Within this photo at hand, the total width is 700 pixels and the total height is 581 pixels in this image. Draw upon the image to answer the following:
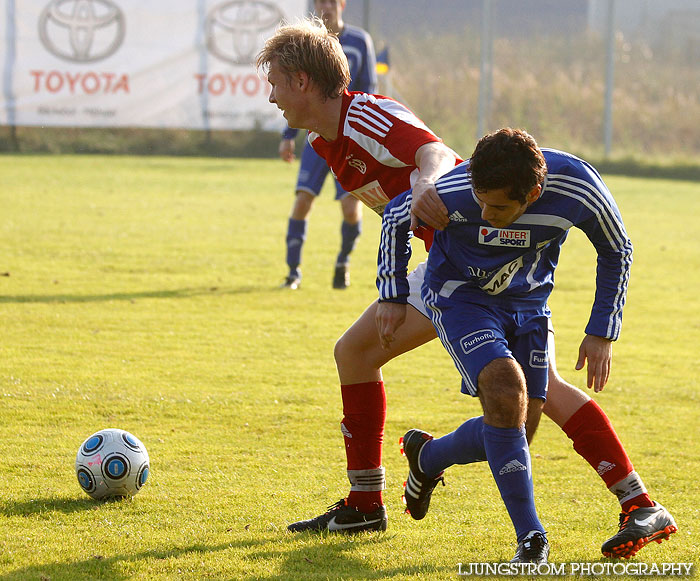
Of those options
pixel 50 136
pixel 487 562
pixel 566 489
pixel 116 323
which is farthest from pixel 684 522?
pixel 50 136

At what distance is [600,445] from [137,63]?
22513mm

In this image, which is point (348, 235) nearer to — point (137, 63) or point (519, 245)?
point (519, 245)

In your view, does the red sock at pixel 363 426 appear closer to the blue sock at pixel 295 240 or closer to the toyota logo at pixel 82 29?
the blue sock at pixel 295 240

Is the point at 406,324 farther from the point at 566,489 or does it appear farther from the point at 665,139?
the point at 665,139

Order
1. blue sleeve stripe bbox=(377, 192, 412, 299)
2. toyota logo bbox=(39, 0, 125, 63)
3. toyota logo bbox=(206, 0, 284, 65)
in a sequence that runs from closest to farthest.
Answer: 1. blue sleeve stripe bbox=(377, 192, 412, 299)
2. toyota logo bbox=(39, 0, 125, 63)
3. toyota logo bbox=(206, 0, 284, 65)

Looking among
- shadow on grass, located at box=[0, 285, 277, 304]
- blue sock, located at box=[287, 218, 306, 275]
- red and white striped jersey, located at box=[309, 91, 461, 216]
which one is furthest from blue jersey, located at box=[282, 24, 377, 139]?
red and white striped jersey, located at box=[309, 91, 461, 216]

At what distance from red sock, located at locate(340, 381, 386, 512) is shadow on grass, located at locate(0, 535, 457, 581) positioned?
330 mm

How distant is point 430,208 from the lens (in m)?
3.43

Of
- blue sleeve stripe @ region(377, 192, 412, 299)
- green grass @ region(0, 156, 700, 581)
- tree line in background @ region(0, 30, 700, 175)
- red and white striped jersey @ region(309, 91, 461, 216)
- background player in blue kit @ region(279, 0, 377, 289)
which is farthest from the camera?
tree line in background @ region(0, 30, 700, 175)

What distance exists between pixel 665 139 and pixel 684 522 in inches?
1202

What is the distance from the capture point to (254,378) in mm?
6285

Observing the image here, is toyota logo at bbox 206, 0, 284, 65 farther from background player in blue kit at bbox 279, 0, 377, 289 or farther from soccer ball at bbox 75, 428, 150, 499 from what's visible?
soccer ball at bbox 75, 428, 150, 499

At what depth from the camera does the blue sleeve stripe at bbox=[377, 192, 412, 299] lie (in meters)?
3.59

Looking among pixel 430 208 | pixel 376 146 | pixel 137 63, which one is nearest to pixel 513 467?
pixel 430 208
